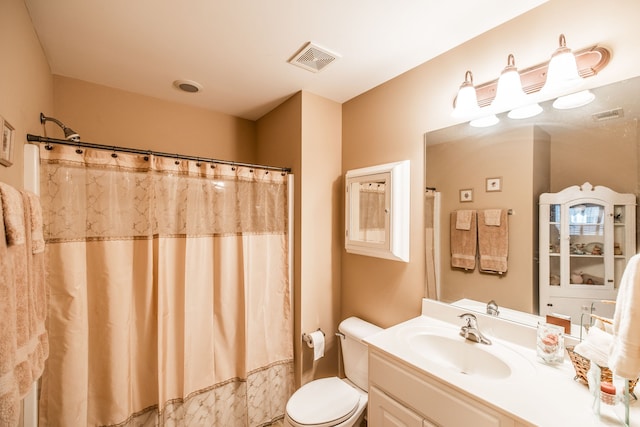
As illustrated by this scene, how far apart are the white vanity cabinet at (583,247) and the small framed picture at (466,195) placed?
1.03ft

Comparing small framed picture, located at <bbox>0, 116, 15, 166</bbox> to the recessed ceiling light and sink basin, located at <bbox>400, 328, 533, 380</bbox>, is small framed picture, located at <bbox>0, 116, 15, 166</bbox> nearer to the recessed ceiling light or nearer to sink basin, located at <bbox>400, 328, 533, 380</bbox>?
the recessed ceiling light

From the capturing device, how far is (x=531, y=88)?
121 centimetres

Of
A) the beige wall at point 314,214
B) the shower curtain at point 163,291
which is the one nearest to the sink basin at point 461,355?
the beige wall at point 314,214

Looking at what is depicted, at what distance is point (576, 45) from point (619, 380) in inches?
49.3

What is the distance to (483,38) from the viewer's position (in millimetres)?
1374

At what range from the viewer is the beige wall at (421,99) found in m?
1.04

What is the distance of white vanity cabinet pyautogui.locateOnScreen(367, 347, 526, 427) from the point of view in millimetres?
919

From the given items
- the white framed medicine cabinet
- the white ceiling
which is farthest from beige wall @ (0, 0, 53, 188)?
the white framed medicine cabinet

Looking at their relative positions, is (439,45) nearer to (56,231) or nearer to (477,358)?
(477,358)

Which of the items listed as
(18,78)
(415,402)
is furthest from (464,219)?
(18,78)

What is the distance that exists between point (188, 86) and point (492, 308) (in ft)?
7.65

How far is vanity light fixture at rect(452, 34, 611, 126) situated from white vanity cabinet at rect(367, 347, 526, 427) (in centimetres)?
123

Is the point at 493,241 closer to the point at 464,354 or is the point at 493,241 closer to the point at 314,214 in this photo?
the point at 464,354

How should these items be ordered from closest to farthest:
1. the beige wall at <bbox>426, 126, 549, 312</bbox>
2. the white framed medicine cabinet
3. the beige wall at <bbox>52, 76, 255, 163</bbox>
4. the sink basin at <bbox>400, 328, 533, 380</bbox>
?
the sink basin at <bbox>400, 328, 533, 380</bbox> < the beige wall at <bbox>426, 126, 549, 312</bbox> < the white framed medicine cabinet < the beige wall at <bbox>52, 76, 255, 163</bbox>
